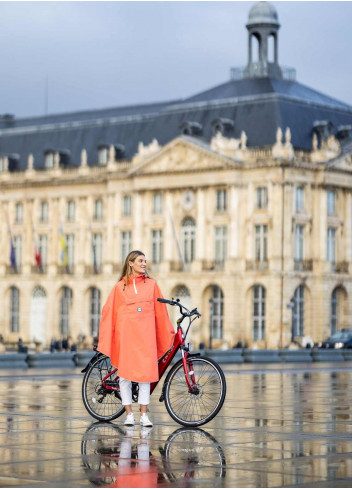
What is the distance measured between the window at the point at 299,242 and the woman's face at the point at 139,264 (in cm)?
6630

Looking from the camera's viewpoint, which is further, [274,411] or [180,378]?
[274,411]

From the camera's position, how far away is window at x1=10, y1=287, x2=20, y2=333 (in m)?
95.9

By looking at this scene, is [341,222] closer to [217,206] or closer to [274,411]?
[217,206]

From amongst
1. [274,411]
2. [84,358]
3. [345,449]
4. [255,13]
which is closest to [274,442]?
[345,449]

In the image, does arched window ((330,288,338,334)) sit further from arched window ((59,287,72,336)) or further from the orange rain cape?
the orange rain cape

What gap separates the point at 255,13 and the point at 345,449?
8162 cm

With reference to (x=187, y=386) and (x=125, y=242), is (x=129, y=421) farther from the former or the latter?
(x=125, y=242)

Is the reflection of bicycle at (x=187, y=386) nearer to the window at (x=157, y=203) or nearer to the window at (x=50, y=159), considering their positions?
the window at (x=157, y=203)

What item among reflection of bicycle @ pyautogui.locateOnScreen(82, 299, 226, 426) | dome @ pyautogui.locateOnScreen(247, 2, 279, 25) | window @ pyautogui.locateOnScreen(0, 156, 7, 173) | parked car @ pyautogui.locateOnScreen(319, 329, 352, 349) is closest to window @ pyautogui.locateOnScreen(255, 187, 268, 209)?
parked car @ pyautogui.locateOnScreen(319, 329, 352, 349)

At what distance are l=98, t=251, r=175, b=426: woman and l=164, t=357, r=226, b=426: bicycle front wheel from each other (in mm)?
359

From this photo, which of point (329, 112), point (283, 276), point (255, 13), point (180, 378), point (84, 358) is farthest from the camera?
point (255, 13)

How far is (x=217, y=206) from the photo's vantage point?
8494 cm

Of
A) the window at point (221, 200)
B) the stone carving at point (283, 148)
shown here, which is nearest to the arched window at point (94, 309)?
the window at point (221, 200)

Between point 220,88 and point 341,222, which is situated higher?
point 220,88
